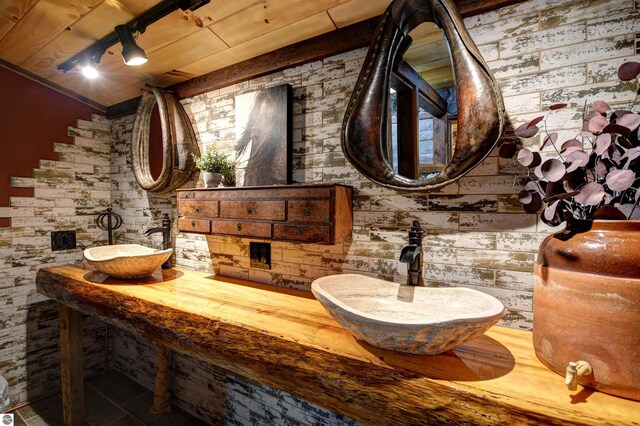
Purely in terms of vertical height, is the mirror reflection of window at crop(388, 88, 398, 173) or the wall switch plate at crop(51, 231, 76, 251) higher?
the mirror reflection of window at crop(388, 88, 398, 173)

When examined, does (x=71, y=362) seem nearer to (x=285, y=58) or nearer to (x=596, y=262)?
(x=285, y=58)

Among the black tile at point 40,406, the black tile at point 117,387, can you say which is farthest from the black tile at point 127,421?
the black tile at point 40,406

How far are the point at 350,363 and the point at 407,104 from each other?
1.18m

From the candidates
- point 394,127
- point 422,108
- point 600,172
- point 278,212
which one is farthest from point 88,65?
point 600,172

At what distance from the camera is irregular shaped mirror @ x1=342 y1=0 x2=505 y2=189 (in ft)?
4.30

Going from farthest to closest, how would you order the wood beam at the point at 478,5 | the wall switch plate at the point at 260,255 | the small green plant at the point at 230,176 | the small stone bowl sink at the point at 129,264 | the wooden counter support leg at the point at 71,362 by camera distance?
the wooden counter support leg at the point at 71,362
the small green plant at the point at 230,176
the wall switch plate at the point at 260,255
the small stone bowl sink at the point at 129,264
the wood beam at the point at 478,5

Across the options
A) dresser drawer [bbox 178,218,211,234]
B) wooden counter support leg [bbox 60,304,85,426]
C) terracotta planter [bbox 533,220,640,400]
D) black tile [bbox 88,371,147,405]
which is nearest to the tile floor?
black tile [bbox 88,371,147,405]

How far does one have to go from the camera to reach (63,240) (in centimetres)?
266

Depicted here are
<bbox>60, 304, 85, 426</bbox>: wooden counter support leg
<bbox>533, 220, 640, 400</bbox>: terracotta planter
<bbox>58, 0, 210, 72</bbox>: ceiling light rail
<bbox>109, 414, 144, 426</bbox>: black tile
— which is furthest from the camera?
<bbox>109, 414, 144, 426</bbox>: black tile

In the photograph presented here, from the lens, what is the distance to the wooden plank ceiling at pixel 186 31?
1.47 meters

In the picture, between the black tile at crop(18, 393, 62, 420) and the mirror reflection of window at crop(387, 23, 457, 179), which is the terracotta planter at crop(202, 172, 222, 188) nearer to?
the mirror reflection of window at crop(387, 23, 457, 179)

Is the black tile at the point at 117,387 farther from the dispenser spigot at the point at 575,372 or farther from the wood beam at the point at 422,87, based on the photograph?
the wood beam at the point at 422,87

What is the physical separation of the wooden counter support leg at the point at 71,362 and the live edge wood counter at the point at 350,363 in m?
0.75

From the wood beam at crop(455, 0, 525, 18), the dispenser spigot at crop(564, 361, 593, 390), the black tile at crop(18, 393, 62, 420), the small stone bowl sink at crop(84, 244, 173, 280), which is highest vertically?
the wood beam at crop(455, 0, 525, 18)
